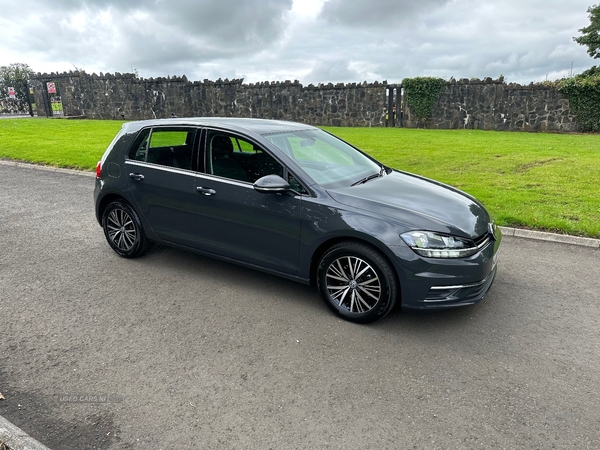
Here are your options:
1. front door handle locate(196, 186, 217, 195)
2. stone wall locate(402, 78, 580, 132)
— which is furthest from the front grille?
stone wall locate(402, 78, 580, 132)

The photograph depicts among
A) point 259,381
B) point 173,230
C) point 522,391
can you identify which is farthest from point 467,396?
point 173,230

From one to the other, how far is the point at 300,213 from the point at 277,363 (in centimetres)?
131

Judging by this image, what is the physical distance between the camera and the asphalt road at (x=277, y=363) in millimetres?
2758

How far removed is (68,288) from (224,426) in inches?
110

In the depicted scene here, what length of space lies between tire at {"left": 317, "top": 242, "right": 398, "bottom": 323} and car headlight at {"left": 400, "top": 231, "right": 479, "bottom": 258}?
0.90 feet

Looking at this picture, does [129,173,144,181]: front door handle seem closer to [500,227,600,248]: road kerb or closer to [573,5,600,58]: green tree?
[500,227,600,248]: road kerb

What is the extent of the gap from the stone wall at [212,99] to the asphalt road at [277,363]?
21.5m

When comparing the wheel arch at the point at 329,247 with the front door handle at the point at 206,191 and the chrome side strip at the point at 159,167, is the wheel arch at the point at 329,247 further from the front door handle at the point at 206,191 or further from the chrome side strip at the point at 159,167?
the chrome side strip at the point at 159,167

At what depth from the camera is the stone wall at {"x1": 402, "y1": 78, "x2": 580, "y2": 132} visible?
22.2 m

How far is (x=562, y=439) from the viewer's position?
8.77 feet

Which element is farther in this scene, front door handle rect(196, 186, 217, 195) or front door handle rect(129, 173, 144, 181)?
front door handle rect(129, 173, 144, 181)

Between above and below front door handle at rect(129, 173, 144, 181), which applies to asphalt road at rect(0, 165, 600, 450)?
below

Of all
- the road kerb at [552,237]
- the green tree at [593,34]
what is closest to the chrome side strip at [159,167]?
the road kerb at [552,237]

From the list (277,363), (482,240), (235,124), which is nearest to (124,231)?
(235,124)
